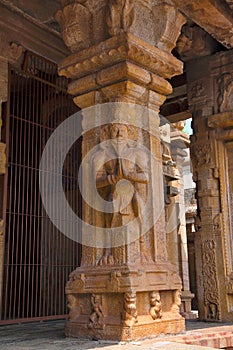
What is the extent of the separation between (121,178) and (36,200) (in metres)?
3.97

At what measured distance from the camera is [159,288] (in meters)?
4.69

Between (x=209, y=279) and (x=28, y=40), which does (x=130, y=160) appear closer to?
→ (x=209, y=279)

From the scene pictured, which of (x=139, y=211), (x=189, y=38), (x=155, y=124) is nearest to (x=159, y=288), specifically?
(x=139, y=211)

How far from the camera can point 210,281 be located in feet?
24.0

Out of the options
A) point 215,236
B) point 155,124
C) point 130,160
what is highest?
point 155,124

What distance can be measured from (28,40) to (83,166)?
3.51m

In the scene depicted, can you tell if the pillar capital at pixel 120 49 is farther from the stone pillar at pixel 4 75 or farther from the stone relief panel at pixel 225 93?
the stone relief panel at pixel 225 93

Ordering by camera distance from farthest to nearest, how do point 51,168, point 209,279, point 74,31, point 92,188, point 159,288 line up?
point 51,168, point 209,279, point 74,31, point 92,188, point 159,288

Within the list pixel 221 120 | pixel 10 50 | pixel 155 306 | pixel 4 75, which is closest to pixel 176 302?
pixel 155 306

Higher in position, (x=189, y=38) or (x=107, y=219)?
(x=189, y=38)

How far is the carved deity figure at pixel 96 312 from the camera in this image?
4.52m

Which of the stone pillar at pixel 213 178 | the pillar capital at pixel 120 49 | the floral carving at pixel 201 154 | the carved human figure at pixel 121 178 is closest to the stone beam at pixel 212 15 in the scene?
the pillar capital at pixel 120 49

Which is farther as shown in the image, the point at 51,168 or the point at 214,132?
the point at 51,168

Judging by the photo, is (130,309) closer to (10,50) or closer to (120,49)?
(120,49)
